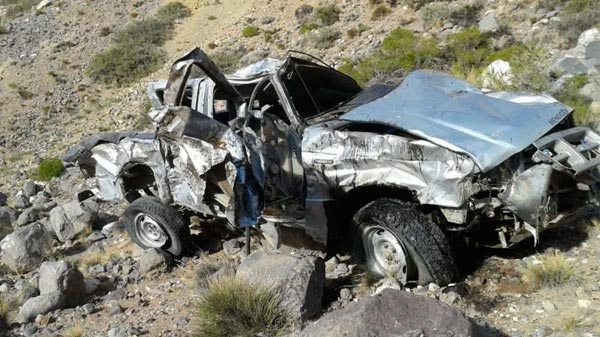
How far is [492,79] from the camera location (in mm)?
10117

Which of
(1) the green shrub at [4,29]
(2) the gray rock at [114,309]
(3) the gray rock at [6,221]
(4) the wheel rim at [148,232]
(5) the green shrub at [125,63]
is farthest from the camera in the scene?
(1) the green shrub at [4,29]

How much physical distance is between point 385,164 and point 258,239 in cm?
188

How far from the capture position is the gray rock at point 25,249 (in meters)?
7.73

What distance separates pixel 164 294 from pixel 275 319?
1738 mm

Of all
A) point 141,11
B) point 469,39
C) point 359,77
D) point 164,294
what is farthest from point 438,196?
point 141,11

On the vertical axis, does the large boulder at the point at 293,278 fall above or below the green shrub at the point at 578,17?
above

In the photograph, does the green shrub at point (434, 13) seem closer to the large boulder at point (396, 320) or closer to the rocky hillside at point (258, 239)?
the rocky hillside at point (258, 239)

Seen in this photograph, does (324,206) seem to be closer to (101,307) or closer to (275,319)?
(275,319)

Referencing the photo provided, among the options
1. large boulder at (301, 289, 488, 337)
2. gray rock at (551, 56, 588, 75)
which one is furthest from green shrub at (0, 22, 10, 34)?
large boulder at (301, 289, 488, 337)

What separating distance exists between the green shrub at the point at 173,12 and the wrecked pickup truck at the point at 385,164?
21.2m

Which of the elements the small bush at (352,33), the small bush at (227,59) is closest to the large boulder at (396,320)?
the small bush at (352,33)

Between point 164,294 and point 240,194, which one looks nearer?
point 240,194

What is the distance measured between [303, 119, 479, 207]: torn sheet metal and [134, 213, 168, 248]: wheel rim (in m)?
2.18

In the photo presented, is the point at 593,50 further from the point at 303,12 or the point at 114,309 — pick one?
the point at 303,12
